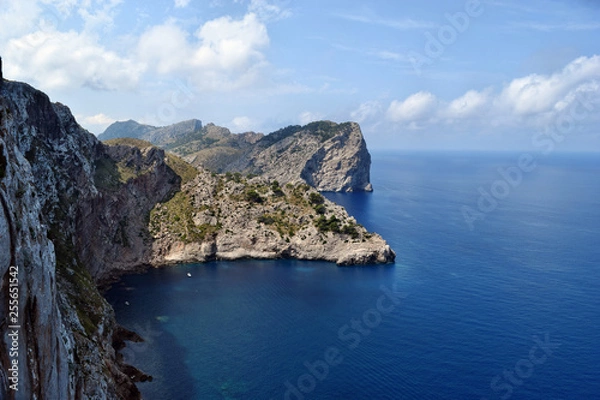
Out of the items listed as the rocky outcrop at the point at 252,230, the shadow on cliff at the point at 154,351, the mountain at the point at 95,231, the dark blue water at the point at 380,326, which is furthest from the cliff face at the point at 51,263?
the rocky outcrop at the point at 252,230

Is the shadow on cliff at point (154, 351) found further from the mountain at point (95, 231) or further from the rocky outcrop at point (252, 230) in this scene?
the rocky outcrop at point (252, 230)

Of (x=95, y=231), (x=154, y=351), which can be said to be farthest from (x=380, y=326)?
(x=95, y=231)

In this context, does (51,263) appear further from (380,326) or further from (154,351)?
(380,326)

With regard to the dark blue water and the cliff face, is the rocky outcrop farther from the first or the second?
the cliff face

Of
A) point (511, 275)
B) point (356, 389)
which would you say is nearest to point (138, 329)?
point (356, 389)

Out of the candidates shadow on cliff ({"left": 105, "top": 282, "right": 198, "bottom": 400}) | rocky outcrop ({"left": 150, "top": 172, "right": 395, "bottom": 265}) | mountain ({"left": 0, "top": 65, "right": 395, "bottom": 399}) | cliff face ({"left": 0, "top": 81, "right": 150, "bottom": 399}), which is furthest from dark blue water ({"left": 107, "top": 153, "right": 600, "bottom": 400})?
cliff face ({"left": 0, "top": 81, "right": 150, "bottom": 399})

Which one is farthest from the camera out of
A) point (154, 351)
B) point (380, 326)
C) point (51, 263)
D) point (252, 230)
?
point (252, 230)
